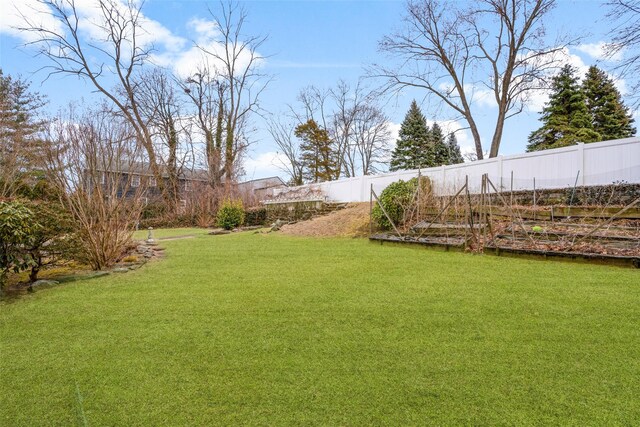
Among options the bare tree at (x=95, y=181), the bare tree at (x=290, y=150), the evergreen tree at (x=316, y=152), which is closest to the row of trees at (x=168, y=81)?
the bare tree at (x=290, y=150)

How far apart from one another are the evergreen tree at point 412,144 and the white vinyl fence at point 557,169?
16066 mm

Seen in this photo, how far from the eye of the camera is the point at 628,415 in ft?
5.43

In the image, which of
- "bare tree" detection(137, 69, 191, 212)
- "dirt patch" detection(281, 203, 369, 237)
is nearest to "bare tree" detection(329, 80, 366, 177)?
"bare tree" detection(137, 69, 191, 212)

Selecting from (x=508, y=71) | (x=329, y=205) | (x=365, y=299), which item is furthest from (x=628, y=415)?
(x=508, y=71)

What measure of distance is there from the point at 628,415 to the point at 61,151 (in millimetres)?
6878

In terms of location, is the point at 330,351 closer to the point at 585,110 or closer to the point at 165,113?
the point at 165,113

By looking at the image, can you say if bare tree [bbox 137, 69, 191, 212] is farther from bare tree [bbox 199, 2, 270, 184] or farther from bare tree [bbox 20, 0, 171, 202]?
bare tree [bbox 199, 2, 270, 184]

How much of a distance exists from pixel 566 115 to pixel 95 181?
73.0ft

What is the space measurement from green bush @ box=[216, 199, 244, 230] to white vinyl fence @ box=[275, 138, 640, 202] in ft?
23.7

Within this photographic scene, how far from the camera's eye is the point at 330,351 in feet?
7.77

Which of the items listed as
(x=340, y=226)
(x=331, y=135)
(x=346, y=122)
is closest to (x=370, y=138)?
(x=346, y=122)

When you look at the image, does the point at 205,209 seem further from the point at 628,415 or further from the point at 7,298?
the point at 628,415

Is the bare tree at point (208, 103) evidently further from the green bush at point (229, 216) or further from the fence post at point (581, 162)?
the fence post at point (581, 162)

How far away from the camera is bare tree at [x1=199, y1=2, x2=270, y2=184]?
21.2m
